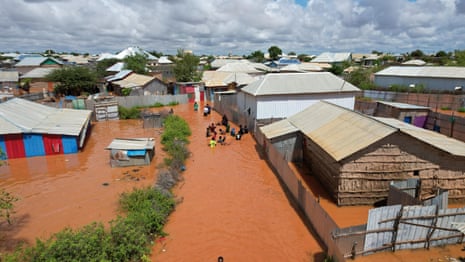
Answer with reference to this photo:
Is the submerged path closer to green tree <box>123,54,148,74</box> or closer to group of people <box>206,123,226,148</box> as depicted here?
group of people <box>206,123,226,148</box>

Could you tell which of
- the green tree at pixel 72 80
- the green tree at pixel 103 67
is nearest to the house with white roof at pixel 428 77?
the green tree at pixel 72 80

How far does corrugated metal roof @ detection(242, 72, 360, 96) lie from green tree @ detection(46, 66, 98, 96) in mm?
25108

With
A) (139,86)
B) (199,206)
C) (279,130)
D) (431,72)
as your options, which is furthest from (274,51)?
(199,206)

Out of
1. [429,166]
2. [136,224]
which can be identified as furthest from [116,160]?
[429,166]

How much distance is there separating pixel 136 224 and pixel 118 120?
2134 centimetres

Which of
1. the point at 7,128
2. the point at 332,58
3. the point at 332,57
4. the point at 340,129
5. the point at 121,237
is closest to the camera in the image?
the point at 121,237

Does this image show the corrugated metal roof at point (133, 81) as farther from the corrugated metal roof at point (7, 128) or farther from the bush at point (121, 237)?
the bush at point (121, 237)

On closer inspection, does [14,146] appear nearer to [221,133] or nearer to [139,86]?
[221,133]

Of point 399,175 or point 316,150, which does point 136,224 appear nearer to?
point 316,150

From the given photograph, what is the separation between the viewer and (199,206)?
37.1 feet

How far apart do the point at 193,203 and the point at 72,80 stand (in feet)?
108

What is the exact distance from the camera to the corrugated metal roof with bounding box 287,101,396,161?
10.8 m

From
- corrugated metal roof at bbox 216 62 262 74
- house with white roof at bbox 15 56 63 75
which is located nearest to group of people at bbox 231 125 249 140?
corrugated metal roof at bbox 216 62 262 74

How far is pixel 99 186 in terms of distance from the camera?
43.5 ft
